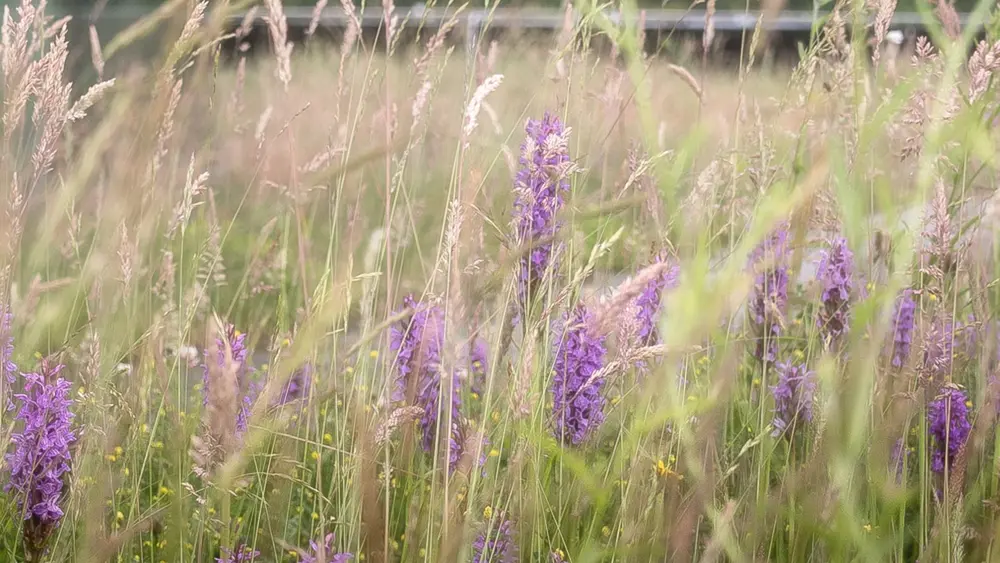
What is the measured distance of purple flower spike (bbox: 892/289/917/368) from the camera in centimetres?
209

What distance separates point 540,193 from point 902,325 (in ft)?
3.37

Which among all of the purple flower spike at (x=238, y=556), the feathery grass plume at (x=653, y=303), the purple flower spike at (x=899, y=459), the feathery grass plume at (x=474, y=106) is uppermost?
the feathery grass plume at (x=474, y=106)

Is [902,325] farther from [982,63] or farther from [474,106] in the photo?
[474,106]

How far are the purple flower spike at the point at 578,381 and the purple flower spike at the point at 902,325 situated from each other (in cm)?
73

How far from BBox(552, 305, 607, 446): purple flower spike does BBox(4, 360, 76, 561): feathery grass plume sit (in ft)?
2.19

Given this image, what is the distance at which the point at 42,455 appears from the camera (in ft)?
4.42

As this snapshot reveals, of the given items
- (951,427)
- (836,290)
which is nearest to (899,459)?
(951,427)

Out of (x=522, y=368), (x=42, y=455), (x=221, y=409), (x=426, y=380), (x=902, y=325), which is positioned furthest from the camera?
(x=902, y=325)

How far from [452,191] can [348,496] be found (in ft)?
1.35

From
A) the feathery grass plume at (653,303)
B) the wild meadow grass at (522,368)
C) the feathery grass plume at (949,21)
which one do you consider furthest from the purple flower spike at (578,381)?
the feathery grass plume at (949,21)

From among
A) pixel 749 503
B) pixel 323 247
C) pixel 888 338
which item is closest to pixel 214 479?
pixel 749 503

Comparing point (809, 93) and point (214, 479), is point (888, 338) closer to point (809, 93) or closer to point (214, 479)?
point (809, 93)

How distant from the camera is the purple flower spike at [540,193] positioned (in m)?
1.34

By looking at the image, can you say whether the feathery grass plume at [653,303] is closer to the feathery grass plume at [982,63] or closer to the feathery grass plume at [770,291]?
the feathery grass plume at [770,291]
